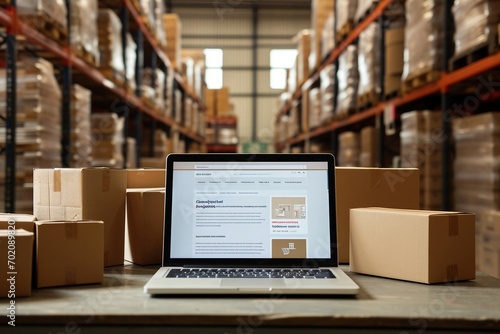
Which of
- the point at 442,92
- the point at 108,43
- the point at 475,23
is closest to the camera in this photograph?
the point at 475,23

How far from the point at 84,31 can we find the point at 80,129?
813mm

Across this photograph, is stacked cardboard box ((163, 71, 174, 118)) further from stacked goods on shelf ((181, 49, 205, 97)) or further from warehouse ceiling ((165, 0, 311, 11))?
warehouse ceiling ((165, 0, 311, 11))

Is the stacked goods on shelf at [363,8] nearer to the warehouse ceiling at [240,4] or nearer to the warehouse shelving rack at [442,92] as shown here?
the warehouse shelving rack at [442,92]

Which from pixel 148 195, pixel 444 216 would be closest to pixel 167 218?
pixel 148 195

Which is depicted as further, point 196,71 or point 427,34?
point 196,71

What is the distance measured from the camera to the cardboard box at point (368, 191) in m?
2.00

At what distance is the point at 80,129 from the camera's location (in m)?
4.65

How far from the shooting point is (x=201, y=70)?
13281 mm

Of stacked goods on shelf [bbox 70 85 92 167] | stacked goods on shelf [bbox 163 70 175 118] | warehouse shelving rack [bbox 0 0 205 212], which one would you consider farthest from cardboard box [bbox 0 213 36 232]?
stacked goods on shelf [bbox 163 70 175 118]

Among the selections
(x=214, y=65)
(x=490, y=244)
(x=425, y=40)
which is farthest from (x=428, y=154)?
(x=214, y=65)

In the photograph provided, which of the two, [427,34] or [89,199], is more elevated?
[427,34]

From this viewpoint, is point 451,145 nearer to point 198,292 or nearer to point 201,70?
point 198,292

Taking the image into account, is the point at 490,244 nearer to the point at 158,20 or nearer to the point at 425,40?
the point at 425,40

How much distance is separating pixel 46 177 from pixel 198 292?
84 centimetres
